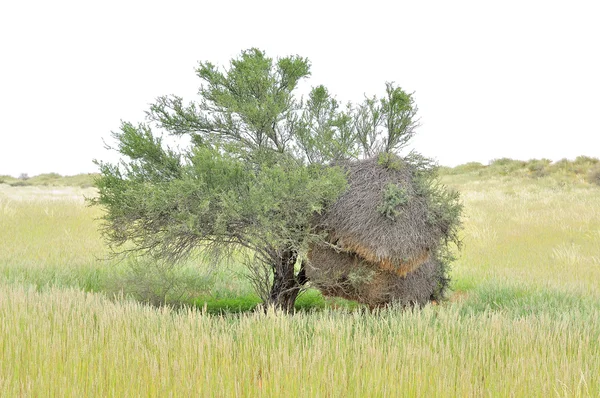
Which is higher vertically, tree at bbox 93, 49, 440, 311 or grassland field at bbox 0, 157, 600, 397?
tree at bbox 93, 49, 440, 311

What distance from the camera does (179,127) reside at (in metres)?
8.92

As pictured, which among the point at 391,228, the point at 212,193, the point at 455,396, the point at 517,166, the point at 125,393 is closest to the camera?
the point at 125,393

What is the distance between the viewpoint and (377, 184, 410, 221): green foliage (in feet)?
26.6

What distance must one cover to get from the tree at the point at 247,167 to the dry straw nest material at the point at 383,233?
38 cm

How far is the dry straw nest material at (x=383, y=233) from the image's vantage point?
820 centimetres

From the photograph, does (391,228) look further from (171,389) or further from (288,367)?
(171,389)

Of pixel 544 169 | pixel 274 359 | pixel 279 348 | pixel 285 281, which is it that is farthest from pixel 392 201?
pixel 544 169

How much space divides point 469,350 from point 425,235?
2868 mm

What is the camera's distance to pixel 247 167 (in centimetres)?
827

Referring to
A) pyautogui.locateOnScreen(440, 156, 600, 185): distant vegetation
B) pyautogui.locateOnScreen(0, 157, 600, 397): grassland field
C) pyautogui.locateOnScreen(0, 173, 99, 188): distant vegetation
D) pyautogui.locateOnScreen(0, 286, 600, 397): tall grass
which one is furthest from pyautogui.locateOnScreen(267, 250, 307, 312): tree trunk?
pyautogui.locateOnScreen(0, 173, 99, 188): distant vegetation

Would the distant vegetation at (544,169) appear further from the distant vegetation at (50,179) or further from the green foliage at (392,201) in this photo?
the distant vegetation at (50,179)

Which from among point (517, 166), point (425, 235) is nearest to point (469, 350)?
point (425, 235)

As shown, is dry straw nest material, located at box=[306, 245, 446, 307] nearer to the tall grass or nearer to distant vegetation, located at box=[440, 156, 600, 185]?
the tall grass

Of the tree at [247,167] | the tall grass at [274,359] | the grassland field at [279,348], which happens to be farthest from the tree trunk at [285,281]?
the tall grass at [274,359]
